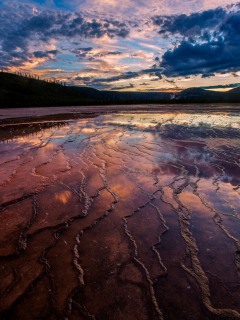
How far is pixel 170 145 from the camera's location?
6.67 metres

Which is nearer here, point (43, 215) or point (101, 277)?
point (101, 277)

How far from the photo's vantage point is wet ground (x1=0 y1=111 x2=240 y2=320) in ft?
4.84

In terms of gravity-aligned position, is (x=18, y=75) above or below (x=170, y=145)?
above

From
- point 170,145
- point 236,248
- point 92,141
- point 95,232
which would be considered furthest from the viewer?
point 92,141

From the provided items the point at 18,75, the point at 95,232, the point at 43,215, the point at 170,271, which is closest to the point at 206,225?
the point at 170,271

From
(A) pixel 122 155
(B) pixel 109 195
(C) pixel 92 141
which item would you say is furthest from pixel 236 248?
(C) pixel 92 141

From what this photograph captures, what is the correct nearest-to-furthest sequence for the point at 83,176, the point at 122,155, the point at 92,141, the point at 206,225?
the point at 206,225
the point at 83,176
the point at 122,155
the point at 92,141

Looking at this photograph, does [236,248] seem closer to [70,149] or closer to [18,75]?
[70,149]

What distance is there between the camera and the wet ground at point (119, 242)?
4.84ft

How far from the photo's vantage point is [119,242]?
2.14 m

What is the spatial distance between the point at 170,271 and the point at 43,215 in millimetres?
1823

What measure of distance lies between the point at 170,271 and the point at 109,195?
5.41 feet

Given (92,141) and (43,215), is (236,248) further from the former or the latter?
(92,141)

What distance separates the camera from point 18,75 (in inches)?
4390
